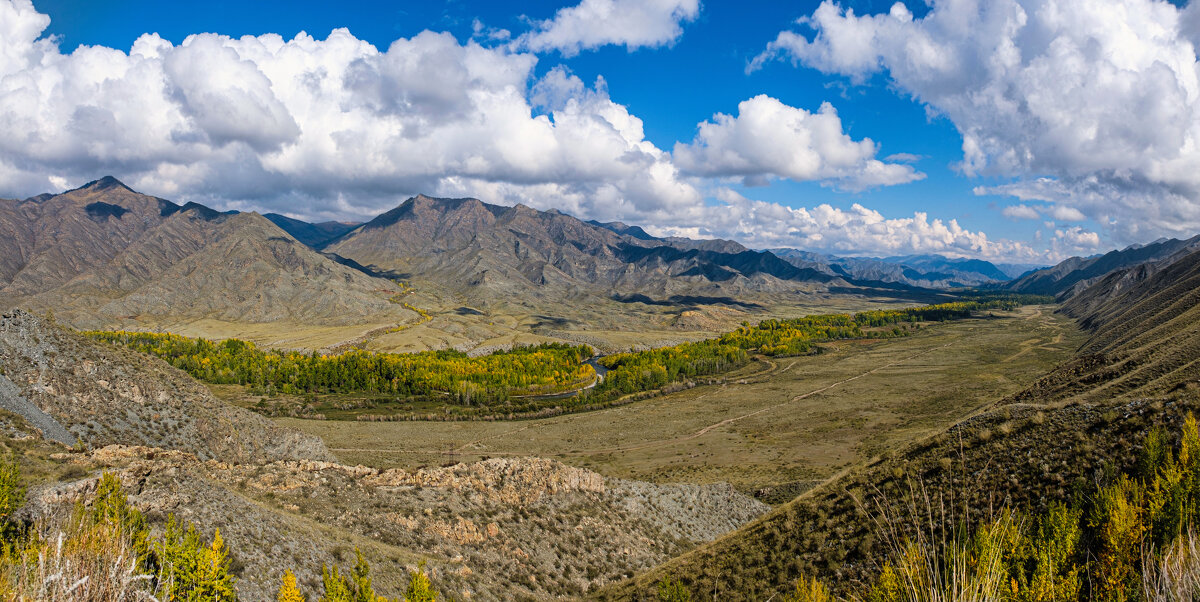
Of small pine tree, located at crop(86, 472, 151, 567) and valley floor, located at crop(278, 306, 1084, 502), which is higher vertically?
small pine tree, located at crop(86, 472, 151, 567)

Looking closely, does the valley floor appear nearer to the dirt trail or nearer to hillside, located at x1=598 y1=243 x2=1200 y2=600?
the dirt trail

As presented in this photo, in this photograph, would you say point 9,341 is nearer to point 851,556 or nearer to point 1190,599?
point 851,556

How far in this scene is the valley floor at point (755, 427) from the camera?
6844 cm

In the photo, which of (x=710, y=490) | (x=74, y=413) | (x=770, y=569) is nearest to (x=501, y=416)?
(x=710, y=490)

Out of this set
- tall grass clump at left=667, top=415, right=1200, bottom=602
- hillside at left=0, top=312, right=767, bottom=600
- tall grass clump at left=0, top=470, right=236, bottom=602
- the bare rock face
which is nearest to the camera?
tall grass clump at left=0, top=470, right=236, bottom=602

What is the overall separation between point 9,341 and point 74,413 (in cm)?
1047

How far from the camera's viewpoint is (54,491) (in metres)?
21.0

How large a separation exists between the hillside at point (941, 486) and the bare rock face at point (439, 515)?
22.6ft

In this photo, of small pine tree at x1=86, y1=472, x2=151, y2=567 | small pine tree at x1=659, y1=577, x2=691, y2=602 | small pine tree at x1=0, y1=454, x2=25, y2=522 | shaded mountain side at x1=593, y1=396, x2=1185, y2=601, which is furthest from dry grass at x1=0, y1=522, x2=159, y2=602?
shaded mountain side at x1=593, y1=396, x2=1185, y2=601

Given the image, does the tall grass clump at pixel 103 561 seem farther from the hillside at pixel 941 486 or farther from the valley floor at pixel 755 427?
the valley floor at pixel 755 427

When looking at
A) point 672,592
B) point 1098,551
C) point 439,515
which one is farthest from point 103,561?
point 1098,551

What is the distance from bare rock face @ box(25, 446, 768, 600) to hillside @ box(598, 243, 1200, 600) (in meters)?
6.88

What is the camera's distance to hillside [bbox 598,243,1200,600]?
2505 centimetres

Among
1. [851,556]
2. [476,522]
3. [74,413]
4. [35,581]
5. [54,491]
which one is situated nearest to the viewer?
[35,581]
